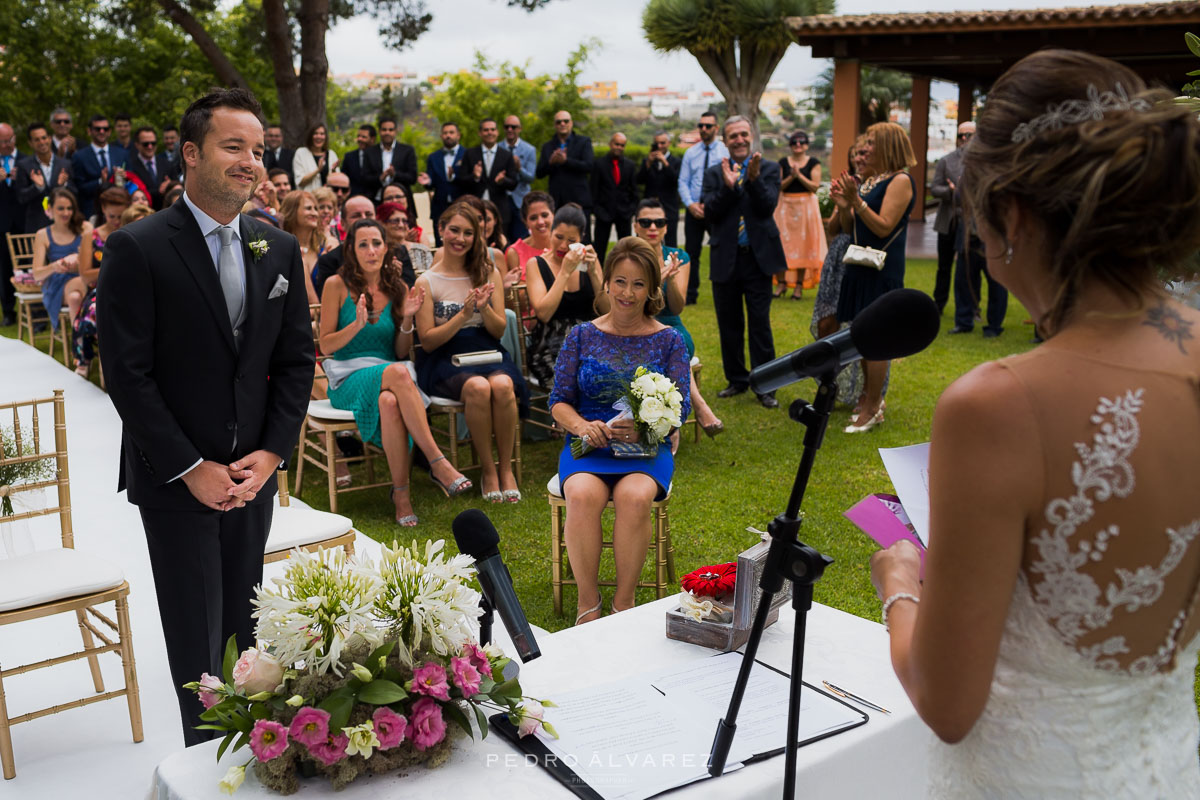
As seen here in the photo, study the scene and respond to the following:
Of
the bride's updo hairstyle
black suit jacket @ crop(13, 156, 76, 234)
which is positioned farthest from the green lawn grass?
black suit jacket @ crop(13, 156, 76, 234)

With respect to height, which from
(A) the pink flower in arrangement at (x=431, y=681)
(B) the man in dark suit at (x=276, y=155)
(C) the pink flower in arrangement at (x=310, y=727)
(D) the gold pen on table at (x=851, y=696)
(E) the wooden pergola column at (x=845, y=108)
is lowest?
(D) the gold pen on table at (x=851, y=696)

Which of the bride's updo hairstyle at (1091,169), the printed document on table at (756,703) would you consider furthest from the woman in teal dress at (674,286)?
the bride's updo hairstyle at (1091,169)

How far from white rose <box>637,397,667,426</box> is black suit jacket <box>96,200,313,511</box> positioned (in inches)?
61.5

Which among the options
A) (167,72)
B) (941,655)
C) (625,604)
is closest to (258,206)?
(625,604)

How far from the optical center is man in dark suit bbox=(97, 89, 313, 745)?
2.71m

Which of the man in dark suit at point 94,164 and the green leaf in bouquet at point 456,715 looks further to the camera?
the man in dark suit at point 94,164

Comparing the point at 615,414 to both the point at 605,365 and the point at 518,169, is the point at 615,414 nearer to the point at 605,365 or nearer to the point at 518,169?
the point at 605,365

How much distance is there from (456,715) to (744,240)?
6237 mm

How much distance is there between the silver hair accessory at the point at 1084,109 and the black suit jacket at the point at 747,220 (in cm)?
642

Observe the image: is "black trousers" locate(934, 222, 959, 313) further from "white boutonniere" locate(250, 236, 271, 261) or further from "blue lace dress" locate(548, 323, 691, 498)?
"white boutonniere" locate(250, 236, 271, 261)

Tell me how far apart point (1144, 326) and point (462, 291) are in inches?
197

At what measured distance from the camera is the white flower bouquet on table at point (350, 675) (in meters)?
1.86

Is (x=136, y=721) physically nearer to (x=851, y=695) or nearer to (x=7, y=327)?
(x=851, y=695)

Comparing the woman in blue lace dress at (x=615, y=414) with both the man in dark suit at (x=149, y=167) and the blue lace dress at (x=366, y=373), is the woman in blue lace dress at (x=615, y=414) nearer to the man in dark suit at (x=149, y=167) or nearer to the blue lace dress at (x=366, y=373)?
the blue lace dress at (x=366, y=373)
